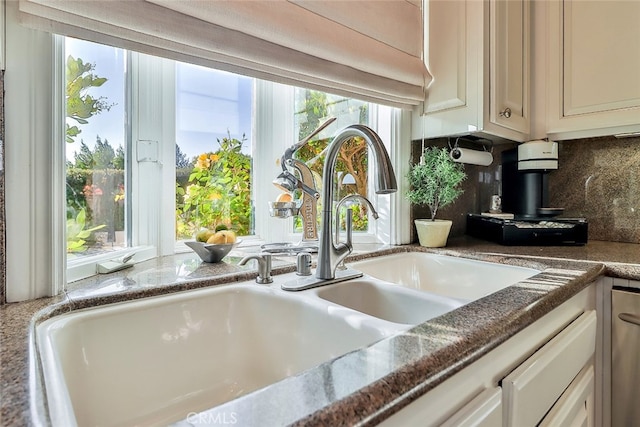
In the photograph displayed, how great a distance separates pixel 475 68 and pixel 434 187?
18.7 inches

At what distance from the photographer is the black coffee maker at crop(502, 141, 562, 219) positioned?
157 cm

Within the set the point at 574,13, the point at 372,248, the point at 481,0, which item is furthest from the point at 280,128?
the point at 574,13

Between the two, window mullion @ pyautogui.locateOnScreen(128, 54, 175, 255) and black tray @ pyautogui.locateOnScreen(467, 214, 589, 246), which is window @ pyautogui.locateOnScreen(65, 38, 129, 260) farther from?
black tray @ pyautogui.locateOnScreen(467, 214, 589, 246)

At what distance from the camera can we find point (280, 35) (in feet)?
3.16

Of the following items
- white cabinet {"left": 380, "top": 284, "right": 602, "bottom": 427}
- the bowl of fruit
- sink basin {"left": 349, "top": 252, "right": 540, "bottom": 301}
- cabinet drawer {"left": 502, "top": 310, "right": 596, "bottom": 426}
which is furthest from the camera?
sink basin {"left": 349, "top": 252, "right": 540, "bottom": 301}

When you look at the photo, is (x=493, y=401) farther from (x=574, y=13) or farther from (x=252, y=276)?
(x=574, y=13)

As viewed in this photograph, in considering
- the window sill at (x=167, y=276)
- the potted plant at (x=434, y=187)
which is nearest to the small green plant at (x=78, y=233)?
the window sill at (x=167, y=276)

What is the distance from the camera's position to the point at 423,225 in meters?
1.40

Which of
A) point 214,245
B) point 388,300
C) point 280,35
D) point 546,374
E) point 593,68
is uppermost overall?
point 593,68

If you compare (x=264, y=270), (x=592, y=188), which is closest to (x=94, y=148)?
(x=264, y=270)

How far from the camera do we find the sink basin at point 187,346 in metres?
0.60

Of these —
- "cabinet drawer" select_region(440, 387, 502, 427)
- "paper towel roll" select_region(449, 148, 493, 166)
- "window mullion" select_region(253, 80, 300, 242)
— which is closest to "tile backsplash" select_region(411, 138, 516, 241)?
"paper towel roll" select_region(449, 148, 493, 166)

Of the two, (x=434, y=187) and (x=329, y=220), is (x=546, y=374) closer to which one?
(x=329, y=220)

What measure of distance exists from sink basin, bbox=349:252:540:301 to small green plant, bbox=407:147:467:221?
0.77 ft
